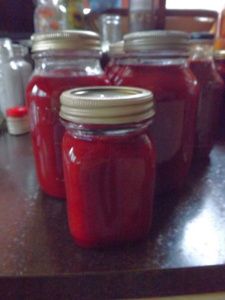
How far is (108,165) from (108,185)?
0.02 metres

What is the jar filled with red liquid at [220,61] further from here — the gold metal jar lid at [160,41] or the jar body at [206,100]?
the gold metal jar lid at [160,41]

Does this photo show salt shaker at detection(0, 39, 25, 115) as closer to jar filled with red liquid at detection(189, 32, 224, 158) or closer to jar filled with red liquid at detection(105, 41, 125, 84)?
jar filled with red liquid at detection(105, 41, 125, 84)

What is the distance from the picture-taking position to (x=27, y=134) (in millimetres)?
751

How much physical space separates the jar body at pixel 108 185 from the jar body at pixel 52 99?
8cm

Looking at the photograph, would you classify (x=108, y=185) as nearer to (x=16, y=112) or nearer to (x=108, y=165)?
(x=108, y=165)

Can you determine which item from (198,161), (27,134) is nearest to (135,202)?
(198,161)

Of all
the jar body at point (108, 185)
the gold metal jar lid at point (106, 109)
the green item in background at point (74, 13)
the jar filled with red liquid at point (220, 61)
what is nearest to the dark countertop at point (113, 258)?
the jar body at point (108, 185)

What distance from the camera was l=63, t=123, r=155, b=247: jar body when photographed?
0.28 meters

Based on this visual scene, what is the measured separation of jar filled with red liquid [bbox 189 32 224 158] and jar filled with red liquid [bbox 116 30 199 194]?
102 millimetres

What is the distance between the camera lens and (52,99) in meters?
0.37

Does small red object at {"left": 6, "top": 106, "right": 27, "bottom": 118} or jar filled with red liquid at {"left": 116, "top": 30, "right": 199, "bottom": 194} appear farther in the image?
small red object at {"left": 6, "top": 106, "right": 27, "bottom": 118}

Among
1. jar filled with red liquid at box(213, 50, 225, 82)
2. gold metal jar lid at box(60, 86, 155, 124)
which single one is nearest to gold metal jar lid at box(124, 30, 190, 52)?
gold metal jar lid at box(60, 86, 155, 124)

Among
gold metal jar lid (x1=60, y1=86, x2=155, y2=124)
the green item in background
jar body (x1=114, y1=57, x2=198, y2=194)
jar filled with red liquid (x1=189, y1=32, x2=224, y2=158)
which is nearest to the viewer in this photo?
gold metal jar lid (x1=60, y1=86, x2=155, y2=124)

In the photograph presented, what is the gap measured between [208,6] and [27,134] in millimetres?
1030
